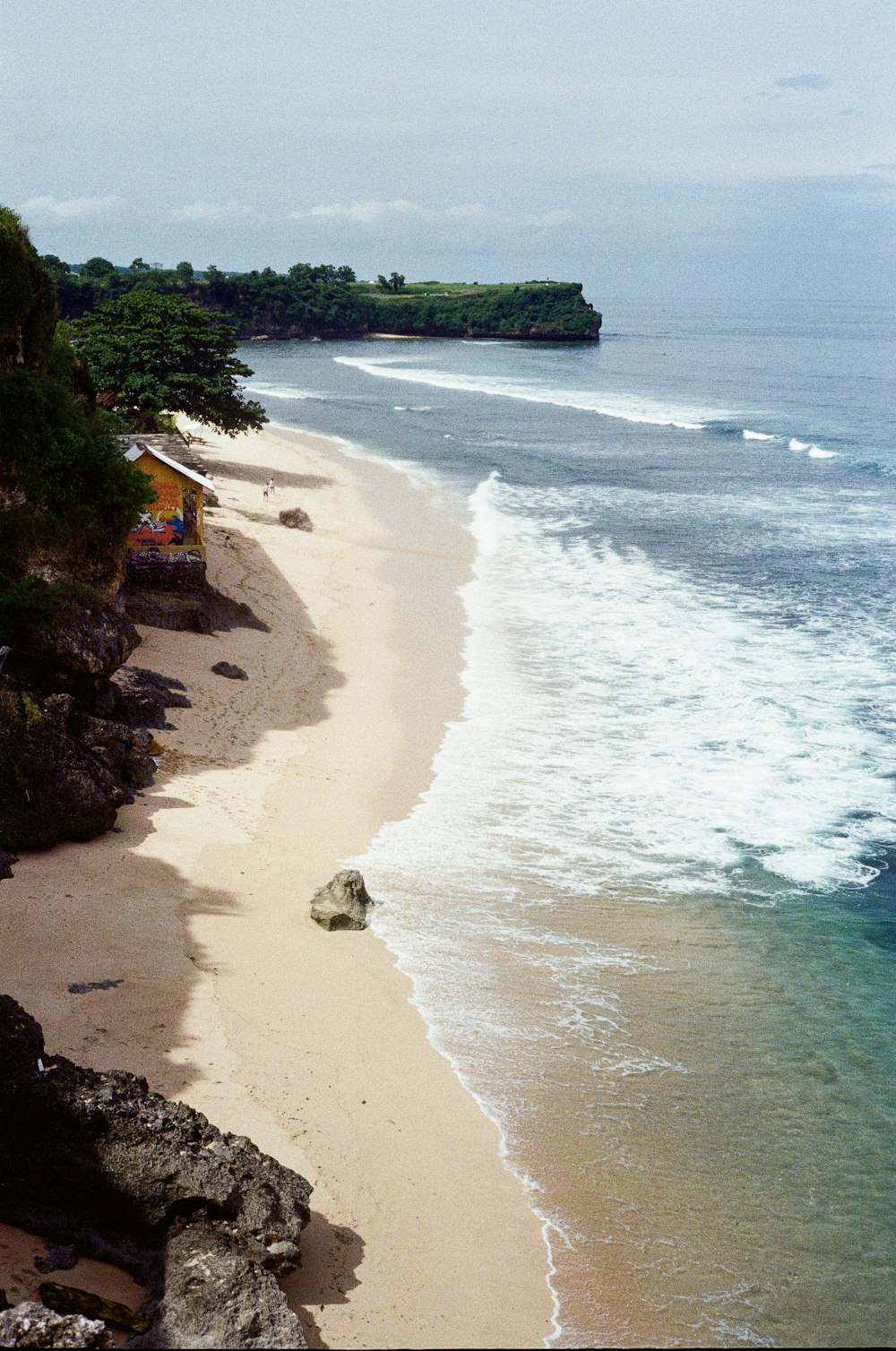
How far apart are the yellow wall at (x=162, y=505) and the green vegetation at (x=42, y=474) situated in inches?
183

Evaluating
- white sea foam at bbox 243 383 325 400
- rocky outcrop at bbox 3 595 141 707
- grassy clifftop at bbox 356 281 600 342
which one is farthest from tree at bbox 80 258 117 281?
rocky outcrop at bbox 3 595 141 707

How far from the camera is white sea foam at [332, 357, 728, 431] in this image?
2721 inches

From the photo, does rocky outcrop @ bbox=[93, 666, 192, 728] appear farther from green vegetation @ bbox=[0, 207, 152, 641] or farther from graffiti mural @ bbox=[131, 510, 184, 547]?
graffiti mural @ bbox=[131, 510, 184, 547]

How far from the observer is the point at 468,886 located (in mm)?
15609

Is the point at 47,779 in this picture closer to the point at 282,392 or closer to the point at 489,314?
the point at 282,392

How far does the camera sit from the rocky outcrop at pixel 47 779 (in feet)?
49.0

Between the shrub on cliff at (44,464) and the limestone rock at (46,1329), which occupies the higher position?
the shrub on cliff at (44,464)

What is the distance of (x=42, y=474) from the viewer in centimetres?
1845

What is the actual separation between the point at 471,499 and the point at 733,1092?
34.4 metres

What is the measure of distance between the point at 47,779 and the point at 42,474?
5.71 meters

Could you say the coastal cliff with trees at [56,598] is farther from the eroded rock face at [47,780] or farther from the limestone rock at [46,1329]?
the limestone rock at [46,1329]

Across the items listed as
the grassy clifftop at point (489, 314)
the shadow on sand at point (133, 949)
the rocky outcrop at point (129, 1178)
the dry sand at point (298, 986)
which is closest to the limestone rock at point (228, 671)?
the dry sand at point (298, 986)

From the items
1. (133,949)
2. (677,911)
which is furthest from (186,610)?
(677,911)

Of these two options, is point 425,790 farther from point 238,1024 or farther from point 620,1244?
point 620,1244
